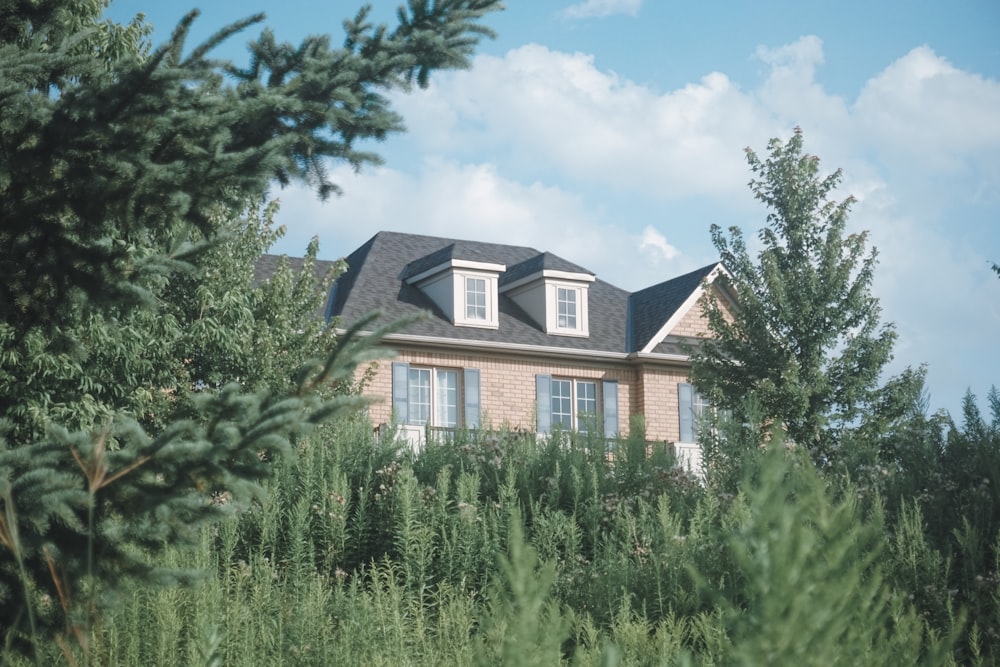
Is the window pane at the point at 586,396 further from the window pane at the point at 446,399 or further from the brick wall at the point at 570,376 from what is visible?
the window pane at the point at 446,399

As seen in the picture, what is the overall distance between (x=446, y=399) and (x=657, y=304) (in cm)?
694

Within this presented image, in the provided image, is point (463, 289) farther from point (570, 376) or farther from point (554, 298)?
point (570, 376)

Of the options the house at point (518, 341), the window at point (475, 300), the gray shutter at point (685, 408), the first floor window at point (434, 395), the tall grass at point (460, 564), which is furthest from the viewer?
the gray shutter at point (685, 408)

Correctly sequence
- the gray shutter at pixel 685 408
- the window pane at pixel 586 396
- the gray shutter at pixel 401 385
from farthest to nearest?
the gray shutter at pixel 685 408, the window pane at pixel 586 396, the gray shutter at pixel 401 385

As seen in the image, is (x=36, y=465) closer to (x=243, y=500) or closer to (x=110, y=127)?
(x=243, y=500)

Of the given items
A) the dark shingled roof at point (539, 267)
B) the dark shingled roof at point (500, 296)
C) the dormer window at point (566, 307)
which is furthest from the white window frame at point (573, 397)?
the dark shingled roof at point (539, 267)

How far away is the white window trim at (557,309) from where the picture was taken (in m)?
27.3

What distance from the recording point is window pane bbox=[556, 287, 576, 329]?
A: 90.5ft

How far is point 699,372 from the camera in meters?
19.2

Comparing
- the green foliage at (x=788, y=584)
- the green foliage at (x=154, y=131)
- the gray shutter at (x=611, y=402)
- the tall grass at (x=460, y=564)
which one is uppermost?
the green foliage at (x=154, y=131)

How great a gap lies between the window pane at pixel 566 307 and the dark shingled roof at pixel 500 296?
0.48 meters

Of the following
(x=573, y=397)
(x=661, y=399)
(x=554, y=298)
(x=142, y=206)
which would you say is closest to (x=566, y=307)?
(x=554, y=298)

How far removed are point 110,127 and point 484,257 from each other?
76.6 ft

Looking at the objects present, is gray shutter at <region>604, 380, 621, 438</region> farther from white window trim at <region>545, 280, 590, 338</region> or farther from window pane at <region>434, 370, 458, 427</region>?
window pane at <region>434, 370, 458, 427</region>
